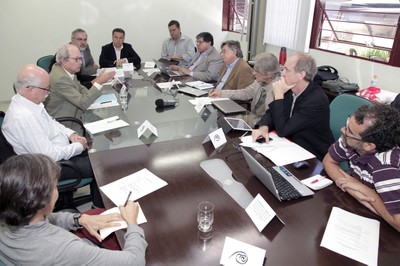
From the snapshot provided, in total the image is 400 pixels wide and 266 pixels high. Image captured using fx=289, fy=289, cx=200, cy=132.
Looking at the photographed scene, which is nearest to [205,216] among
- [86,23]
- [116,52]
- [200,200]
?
[200,200]

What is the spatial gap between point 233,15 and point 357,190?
5359 mm

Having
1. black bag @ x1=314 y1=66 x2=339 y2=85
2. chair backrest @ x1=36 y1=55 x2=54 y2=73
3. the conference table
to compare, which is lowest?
the conference table

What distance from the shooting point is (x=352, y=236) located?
42.7 inches

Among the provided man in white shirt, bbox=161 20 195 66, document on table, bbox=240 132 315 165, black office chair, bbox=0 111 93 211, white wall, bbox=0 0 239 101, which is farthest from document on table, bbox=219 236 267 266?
white wall, bbox=0 0 239 101

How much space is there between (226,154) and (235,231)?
25.6 inches

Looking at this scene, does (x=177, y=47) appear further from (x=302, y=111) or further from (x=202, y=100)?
(x=302, y=111)

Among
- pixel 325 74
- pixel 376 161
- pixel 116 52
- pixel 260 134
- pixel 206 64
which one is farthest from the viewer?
pixel 116 52

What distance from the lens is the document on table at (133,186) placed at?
1292 mm

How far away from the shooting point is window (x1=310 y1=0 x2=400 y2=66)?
9.84ft

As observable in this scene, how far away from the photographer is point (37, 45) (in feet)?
16.0

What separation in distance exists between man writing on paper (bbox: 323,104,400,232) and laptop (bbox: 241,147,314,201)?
194 mm

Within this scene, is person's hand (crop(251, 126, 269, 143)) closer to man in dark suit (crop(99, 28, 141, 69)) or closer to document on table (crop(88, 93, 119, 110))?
document on table (crop(88, 93, 119, 110))

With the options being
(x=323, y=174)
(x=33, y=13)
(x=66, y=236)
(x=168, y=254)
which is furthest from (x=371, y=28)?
(x=33, y=13)

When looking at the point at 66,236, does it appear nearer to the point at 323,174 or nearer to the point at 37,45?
the point at 323,174
